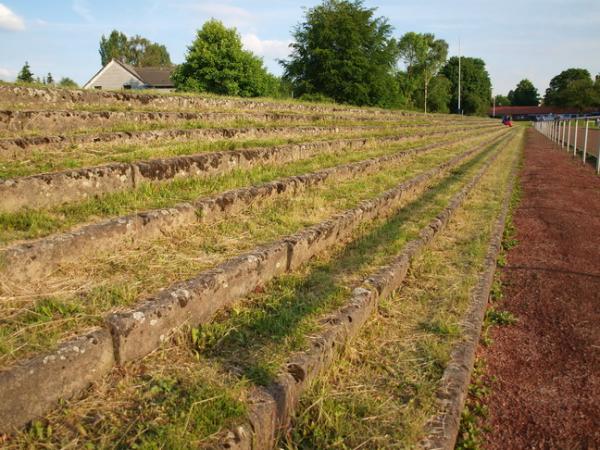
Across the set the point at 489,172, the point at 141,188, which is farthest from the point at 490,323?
the point at 489,172

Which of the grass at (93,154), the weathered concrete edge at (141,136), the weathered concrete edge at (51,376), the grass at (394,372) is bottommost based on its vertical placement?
the grass at (394,372)

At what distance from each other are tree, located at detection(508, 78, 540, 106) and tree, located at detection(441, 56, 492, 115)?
1233 inches

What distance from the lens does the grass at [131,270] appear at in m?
1.72

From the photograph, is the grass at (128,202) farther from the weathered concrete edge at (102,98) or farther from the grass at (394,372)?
the weathered concrete edge at (102,98)

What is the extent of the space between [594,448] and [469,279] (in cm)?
155

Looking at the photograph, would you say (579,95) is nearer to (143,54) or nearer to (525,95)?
(525,95)

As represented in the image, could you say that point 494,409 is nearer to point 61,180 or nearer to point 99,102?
point 61,180

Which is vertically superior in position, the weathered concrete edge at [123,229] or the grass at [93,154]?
the grass at [93,154]

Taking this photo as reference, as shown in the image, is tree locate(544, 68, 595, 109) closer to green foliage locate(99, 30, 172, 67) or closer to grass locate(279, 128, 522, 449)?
green foliage locate(99, 30, 172, 67)

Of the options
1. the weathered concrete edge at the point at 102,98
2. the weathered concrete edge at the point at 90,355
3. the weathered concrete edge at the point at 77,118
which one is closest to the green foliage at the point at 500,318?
the weathered concrete edge at the point at 90,355

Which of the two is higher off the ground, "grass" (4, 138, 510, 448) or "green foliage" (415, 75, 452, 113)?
"green foliage" (415, 75, 452, 113)

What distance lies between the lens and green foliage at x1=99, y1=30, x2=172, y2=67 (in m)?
74.3

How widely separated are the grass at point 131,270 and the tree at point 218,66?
95.1 feet

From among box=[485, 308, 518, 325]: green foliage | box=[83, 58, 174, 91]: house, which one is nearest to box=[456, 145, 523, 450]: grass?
box=[485, 308, 518, 325]: green foliage
